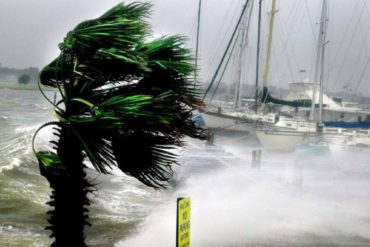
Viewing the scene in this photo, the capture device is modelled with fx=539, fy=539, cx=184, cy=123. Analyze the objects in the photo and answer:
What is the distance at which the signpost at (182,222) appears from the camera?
20.2 feet

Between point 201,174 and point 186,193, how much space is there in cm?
640

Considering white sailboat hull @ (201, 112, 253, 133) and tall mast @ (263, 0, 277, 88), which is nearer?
tall mast @ (263, 0, 277, 88)

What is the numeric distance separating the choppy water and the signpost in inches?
312

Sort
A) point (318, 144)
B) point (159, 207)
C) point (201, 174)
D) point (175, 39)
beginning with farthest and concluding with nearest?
point (318, 144) < point (201, 174) < point (159, 207) < point (175, 39)

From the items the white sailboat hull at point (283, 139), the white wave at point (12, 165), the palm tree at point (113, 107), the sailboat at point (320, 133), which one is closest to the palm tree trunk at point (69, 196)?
the palm tree at point (113, 107)

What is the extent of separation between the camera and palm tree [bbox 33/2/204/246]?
5852 millimetres

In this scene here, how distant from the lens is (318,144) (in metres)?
37.1

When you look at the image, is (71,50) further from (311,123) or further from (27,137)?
(311,123)

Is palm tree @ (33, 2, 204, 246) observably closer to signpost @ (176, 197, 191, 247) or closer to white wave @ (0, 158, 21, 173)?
signpost @ (176, 197, 191, 247)

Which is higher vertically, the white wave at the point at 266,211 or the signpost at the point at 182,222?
the signpost at the point at 182,222

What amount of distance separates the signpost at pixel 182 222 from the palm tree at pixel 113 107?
1.10 ft

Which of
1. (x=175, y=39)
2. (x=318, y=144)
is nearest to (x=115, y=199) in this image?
(x=175, y=39)

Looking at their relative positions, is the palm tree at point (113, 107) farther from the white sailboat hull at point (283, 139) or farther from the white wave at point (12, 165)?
the white sailboat hull at point (283, 139)

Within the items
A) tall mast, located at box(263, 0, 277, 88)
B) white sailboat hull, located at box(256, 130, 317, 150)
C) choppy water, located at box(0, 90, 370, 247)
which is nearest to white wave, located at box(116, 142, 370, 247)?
choppy water, located at box(0, 90, 370, 247)
